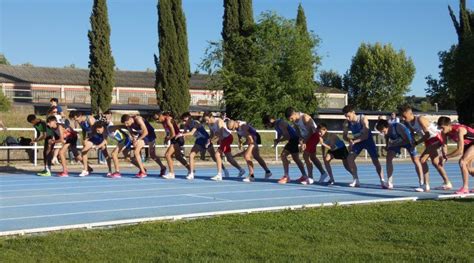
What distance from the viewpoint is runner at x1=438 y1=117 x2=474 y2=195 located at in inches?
473

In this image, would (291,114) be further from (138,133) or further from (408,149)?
(138,133)

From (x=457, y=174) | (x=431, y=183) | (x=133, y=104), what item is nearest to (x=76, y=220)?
(x=431, y=183)

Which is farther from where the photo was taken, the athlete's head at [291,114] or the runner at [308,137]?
the runner at [308,137]

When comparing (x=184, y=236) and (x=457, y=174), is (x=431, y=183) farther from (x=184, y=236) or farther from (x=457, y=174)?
(x=184, y=236)

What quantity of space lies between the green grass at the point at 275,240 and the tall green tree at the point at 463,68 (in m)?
33.4

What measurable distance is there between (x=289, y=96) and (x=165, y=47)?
7.49 meters

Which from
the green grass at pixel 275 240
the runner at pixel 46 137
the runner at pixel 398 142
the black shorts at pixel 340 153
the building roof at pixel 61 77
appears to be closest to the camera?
the green grass at pixel 275 240

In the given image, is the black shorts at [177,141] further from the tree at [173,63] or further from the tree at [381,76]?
the tree at [381,76]

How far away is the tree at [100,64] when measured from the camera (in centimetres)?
3653

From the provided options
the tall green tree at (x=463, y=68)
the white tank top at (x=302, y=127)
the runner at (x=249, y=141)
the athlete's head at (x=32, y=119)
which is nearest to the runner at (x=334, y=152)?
the white tank top at (x=302, y=127)

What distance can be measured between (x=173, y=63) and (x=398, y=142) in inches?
1015

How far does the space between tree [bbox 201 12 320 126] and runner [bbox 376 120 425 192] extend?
23.8 metres

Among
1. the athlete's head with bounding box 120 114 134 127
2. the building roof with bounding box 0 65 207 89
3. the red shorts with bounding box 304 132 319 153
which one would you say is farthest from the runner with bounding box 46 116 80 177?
the building roof with bounding box 0 65 207 89

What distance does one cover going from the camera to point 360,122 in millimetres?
13602
